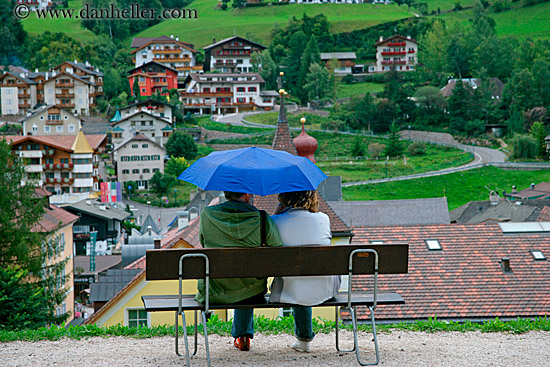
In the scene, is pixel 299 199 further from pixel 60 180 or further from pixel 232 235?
pixel 60 180

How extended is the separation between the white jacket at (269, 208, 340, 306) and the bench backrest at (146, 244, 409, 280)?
19 centimetres

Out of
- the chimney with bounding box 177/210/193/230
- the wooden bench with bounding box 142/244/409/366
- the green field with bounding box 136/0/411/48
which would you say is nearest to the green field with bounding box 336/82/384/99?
the green field with bounding box 136/0/411/48

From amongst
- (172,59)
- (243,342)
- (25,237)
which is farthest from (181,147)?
(243,342)

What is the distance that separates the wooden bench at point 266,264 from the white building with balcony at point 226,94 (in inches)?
3355

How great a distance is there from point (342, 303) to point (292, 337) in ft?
3.21

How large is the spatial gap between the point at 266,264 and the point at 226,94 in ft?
286

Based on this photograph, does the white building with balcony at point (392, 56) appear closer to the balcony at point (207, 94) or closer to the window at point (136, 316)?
the balcony at point (207, 94)

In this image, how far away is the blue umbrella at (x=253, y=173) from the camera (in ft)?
17.7

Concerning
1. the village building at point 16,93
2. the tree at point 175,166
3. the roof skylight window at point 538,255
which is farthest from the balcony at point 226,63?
the roof skylight window at point 538,255

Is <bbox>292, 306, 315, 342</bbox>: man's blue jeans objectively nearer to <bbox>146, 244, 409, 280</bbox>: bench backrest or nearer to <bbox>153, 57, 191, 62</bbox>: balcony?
<bbox>146, 244, 409, 280</bbox>: bench backrest

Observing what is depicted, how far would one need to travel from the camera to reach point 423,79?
310ft

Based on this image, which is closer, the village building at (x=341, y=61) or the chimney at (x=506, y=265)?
the chimney at (x=506, y=265)

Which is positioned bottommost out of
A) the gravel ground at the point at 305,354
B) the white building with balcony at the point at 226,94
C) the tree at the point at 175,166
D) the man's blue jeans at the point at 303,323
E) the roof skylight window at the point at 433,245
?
the tree at the point at 175,166

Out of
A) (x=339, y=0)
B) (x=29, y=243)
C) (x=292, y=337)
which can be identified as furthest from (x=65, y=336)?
(x=339, y=0)
